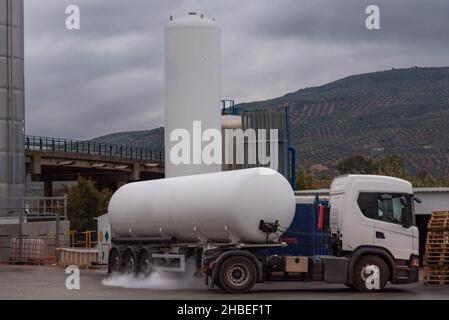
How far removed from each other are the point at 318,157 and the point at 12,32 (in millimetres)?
117456

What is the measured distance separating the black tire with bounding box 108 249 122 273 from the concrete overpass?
3938 cm

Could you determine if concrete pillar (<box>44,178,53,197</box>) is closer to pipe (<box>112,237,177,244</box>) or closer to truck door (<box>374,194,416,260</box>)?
pipe (<box>112,237,177,244</box>)

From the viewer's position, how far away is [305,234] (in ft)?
93.5

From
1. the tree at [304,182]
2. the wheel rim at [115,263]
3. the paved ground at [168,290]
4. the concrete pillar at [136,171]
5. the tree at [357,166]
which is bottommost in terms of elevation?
the paved ground at [168,290]

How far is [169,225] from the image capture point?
28250 millimetres

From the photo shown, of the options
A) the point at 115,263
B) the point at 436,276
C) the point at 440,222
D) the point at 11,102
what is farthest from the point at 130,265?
the point at 11,102

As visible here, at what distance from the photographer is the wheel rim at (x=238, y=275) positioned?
25391mm

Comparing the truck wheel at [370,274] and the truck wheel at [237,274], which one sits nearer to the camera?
the truck wheel at [237,274]

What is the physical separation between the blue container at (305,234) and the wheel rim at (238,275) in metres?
2.65

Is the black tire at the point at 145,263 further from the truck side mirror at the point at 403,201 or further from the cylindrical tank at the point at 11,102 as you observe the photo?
the cylindrical tank at the point at 11,102

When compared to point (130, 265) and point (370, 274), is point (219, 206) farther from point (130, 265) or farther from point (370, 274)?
point (130, 265)

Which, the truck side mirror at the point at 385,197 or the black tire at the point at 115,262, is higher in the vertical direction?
the truck side mirror at the point at 385,197

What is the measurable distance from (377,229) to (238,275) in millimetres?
3945

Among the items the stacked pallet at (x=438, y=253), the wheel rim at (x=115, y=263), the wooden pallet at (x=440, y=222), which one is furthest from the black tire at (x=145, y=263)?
the wooden pallet at (x=440, y=222)
